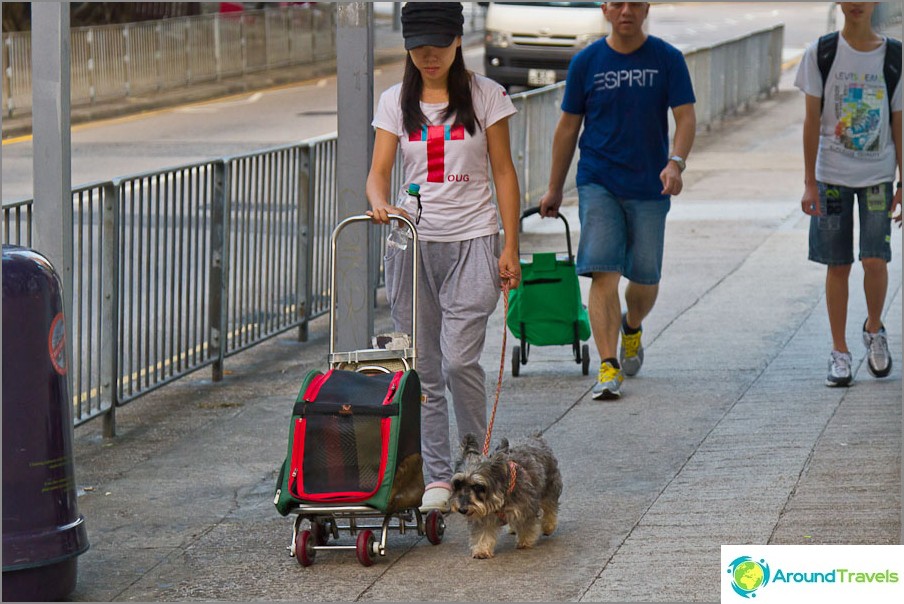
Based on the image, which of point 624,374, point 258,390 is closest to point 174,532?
point 258,390

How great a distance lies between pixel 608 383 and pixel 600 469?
1.24 m

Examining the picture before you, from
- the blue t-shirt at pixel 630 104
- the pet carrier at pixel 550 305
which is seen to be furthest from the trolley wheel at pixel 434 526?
the pet carrier at pixel 550 305

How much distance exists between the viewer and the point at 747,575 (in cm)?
464

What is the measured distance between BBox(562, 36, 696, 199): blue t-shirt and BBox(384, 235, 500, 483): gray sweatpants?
1786 mm

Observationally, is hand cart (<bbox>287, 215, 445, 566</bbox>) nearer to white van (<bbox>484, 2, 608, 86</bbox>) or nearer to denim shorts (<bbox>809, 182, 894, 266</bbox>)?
denim shorts (<bbox>809, 182, 894, 266</bbox>)

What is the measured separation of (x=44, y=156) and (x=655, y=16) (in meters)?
51.3

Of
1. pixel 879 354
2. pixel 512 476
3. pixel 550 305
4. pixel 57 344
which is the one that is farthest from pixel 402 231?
pixel 879 354

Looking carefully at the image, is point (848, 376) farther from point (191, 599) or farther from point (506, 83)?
point (506, 83)

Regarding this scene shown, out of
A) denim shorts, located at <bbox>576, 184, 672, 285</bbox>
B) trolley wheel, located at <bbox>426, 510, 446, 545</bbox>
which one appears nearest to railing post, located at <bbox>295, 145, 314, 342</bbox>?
denim shorts, located at <bbox>576, 184, 672, 285</bbox>

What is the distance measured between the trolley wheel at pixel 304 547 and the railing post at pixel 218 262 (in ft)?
11.5

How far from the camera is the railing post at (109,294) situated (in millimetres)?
7543

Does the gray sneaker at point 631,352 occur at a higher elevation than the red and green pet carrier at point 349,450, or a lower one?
lower

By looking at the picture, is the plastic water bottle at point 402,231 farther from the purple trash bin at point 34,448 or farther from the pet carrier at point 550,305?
the pet carrier at point 550,305

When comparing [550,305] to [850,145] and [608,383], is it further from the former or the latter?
[850,145]
